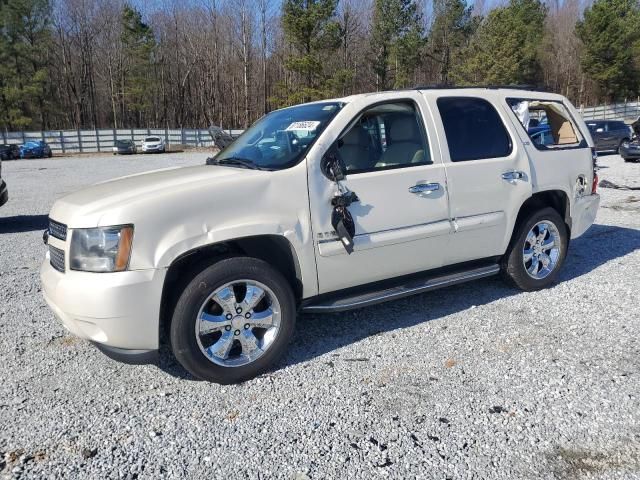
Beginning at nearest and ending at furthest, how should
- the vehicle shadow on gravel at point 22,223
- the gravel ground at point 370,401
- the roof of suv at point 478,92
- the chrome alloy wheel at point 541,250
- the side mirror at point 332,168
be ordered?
the gravel ground at point 370,401 → the side mirror at point 332,168 → the roof of suv at point 478,92 → the chrome alloy wheel at point 541,250 → the vehicle shadow on gravel at point 22,223

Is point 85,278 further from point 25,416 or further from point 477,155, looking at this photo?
point 477,155

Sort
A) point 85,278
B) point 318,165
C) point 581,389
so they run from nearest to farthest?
point 85,278
point 581,389
point 318,165

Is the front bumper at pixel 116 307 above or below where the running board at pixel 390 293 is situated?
above

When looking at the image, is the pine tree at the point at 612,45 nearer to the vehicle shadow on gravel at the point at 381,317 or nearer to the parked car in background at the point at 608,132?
the parked car in background at the point at 608,132

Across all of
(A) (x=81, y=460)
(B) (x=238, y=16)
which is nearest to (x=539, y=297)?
(A) (x=81, y=460)

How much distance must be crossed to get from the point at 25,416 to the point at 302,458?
1.68 meters

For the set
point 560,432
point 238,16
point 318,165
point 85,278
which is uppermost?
point 238,16

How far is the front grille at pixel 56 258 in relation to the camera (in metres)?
3.23

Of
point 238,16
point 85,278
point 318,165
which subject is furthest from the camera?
point 238,16

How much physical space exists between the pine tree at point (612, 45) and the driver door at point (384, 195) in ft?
202

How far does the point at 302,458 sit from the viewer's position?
260 centimetres

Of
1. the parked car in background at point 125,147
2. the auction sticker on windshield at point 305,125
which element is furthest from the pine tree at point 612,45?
the auction sticker on windshield at point 305,125

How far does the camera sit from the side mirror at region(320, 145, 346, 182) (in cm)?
352

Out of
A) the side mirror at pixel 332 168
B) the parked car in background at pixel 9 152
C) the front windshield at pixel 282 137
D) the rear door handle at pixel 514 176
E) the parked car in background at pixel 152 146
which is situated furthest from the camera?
the parked car in background at pixel 152 146
